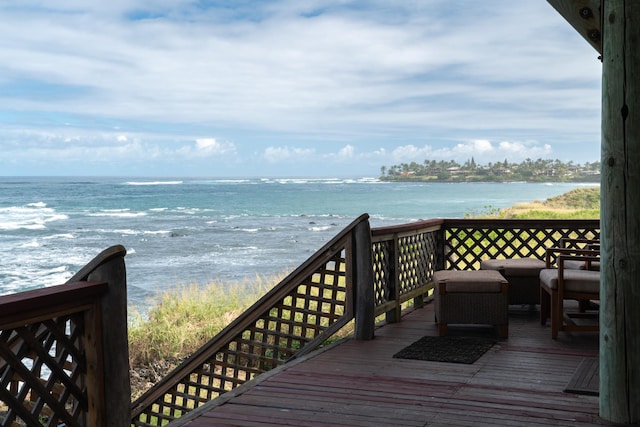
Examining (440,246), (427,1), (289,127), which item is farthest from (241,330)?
(289,127)

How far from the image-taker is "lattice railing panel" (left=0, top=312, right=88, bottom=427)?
2188 mm

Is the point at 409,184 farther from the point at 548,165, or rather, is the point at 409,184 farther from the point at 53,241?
the point at 53,241

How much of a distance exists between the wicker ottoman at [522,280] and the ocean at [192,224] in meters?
8.96

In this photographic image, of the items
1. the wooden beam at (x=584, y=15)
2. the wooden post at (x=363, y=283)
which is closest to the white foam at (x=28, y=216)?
the wooden post at (x=363, y=283)

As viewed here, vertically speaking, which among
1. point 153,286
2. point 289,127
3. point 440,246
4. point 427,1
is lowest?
point 153,286

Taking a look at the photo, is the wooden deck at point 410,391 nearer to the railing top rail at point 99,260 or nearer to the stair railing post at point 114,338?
the stair railing post at point 114,338

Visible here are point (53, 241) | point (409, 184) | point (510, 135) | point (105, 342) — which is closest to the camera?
point (105, 342)

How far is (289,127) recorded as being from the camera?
66688mm

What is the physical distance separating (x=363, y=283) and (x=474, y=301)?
2.97 feet

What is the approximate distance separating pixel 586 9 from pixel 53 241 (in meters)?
32.9

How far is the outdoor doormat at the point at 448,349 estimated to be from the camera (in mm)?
4620

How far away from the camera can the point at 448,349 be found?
193 inches

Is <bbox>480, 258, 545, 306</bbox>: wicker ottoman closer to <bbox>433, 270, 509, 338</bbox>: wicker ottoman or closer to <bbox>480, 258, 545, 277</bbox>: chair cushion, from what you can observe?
<bbox>480, 258, 545, 277</bbox>: chair cushion

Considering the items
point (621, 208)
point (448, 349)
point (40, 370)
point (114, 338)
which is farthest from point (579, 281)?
point (40, 370)
